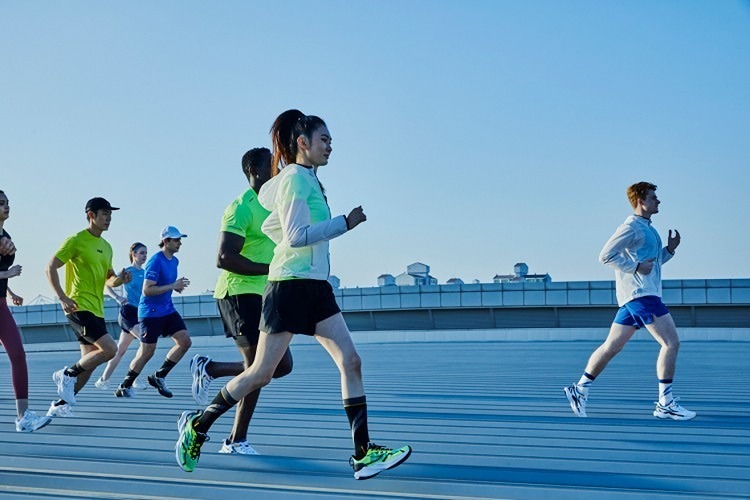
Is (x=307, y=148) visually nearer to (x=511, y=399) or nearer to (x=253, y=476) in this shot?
(x=253, y=476)

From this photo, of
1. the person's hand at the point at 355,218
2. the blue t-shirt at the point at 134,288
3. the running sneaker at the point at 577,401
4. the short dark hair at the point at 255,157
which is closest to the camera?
the person's hand at the point at 355,218

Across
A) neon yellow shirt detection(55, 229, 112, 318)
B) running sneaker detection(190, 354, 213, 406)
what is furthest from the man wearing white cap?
running sneaker detection(190, 354, 213, 406)

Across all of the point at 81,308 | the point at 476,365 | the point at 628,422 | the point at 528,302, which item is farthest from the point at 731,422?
the point at 528,302

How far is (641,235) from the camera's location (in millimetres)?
7152

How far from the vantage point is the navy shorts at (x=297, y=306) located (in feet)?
15.1

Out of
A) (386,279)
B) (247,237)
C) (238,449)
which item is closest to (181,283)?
(247,237)

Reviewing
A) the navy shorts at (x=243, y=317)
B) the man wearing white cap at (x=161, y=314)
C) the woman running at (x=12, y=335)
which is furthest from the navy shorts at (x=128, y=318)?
the navy shorts at (x=243, y=317)

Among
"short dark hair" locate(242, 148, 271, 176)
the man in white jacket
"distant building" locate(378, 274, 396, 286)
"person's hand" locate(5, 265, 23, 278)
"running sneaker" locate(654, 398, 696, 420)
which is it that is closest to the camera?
"short dark hair" locate(242, 148, 271, 176)

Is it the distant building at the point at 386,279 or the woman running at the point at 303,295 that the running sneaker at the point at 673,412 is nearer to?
the woman running at the point at 303,295

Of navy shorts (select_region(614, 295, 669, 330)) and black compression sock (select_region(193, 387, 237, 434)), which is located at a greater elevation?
navy shorts (select_region(614, 295, 669, 330))

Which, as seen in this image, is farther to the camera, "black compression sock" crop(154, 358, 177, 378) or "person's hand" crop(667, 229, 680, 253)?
"black compression sock" crop(154, 358, 177, 378)

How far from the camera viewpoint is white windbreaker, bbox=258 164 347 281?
448 centimetres

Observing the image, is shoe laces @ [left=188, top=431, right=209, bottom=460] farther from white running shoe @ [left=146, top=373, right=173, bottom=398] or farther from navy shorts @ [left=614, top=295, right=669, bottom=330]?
white running shoe @ [left=146, top=373, right=173, bottom=398]

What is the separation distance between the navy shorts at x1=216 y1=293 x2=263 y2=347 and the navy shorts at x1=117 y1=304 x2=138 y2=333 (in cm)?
560
